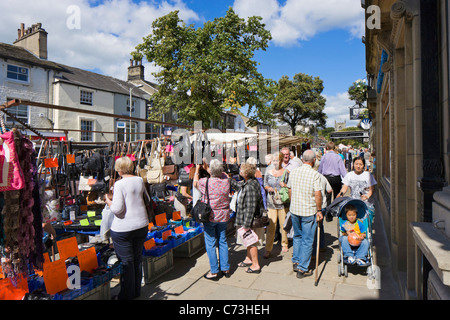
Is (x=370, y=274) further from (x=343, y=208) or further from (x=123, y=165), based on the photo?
(x=123, y=165)

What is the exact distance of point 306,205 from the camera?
445cm

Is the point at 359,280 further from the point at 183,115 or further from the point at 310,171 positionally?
the point at 183,115

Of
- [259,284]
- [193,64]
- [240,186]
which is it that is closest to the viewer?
[259,284]

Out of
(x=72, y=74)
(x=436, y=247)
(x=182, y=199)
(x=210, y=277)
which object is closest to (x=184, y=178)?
(x=182, y=199)

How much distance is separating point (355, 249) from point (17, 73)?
2280cm

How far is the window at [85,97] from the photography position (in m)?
22.7

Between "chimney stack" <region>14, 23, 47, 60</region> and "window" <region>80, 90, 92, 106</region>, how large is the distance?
11.6 feet

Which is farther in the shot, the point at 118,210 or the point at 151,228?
the point at 151,228

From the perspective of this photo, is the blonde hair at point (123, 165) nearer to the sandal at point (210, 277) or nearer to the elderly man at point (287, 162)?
the sandal at point (210, 277)

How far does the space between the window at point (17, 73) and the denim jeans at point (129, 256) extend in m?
20.7

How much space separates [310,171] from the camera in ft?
14.8

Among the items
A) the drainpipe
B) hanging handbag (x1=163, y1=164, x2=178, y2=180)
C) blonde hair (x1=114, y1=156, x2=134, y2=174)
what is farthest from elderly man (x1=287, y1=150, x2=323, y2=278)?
hanging handbag (x1=163, y1=164, x2=178, y2=180)

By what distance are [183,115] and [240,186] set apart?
13.4m
